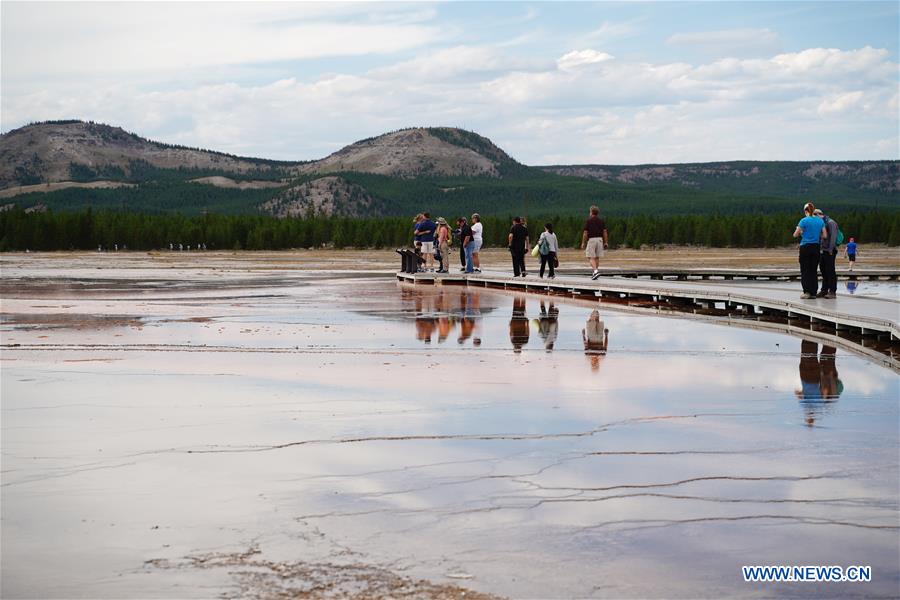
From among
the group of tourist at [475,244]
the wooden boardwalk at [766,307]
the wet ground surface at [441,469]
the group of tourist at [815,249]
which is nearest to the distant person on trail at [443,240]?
the group of tourist at [475,244]

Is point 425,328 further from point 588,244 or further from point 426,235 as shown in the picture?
point 426,235

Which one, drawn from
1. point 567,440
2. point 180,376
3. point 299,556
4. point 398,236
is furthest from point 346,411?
point 398,236

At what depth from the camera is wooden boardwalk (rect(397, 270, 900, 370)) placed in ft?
59.5

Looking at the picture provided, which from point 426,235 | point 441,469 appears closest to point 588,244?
point 426,235

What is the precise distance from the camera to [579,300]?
29547 millimetres

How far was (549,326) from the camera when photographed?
70.5 ft

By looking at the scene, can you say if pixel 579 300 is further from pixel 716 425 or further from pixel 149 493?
pixel 149 493

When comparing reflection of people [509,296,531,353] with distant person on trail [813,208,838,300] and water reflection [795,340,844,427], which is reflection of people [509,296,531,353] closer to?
water reflection [795,340,844,427]

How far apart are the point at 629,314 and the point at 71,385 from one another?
1367cm

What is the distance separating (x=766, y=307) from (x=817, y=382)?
10.7 metres

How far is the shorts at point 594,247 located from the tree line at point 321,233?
84231 millimetres

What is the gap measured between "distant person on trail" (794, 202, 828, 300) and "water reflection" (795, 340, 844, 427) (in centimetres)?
547

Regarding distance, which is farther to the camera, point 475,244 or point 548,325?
point 475,244

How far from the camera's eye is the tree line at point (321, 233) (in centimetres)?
12244
